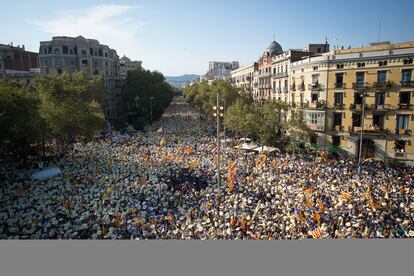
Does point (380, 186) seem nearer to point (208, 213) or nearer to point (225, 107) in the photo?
point (208, 213)

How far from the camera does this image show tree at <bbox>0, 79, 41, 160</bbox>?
69.7 ft

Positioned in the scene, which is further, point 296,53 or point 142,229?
point 296,53

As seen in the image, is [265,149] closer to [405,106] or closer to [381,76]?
[381,76]

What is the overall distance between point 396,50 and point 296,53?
14613 millimetres

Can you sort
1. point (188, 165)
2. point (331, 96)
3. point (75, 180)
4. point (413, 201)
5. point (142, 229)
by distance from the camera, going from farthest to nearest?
point (331, 96) → point (188, 165) → point (75, 180) → point (413, 201) → point (142, 229)

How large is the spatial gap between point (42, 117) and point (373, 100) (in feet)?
106

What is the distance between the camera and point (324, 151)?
109 ft

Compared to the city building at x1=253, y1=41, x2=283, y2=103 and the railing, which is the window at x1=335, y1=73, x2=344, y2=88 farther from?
the city building at x1=253, y1=41, x2=283, y2=103

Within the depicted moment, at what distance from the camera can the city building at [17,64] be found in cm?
4891

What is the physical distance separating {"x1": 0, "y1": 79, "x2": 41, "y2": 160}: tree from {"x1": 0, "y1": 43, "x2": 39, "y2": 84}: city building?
98.8 feet

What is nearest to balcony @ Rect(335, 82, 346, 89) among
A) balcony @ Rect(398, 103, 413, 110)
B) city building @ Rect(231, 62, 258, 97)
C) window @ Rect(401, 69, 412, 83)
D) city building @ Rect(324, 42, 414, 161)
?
city building @ Rect(324, 42, 414, 161)

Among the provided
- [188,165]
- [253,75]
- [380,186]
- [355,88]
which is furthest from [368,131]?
[253,75]

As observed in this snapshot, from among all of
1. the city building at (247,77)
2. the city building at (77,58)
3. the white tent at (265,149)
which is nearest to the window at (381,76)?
the white tent at (265,149)

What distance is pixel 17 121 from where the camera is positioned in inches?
869
